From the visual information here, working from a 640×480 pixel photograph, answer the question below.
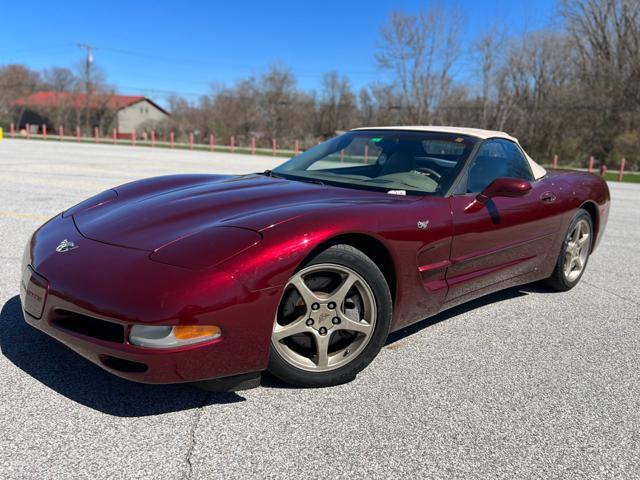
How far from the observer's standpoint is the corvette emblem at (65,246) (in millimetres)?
2553

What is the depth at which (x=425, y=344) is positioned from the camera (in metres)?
3.26

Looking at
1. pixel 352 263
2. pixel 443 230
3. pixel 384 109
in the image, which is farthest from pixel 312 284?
pixel 384 109

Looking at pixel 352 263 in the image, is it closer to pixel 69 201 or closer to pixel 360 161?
pixel 360 161

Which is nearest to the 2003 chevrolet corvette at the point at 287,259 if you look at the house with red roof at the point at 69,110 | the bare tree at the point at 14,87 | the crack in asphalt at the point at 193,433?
the crack in asphalt at the point at 193,433

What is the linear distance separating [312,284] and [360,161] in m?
1.74

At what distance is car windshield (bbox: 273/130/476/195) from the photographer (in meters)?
3.37

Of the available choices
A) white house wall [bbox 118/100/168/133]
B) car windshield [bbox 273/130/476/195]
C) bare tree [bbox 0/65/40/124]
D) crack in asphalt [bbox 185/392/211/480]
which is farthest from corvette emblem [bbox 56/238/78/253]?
white house wall [bbox 118/100/168/133]

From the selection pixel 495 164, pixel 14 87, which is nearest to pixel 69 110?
pixel 14 87

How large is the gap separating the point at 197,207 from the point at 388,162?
153cm

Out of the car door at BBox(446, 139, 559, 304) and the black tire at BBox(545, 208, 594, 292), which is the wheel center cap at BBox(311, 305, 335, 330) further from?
the black tire at BBox(545, 208, 594, 292)

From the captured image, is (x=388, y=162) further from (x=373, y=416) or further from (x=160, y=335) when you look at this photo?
(x=160, y=335)

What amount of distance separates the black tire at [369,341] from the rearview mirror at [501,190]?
2.96 feet

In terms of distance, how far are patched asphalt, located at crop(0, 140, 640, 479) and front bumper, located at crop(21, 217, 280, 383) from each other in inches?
10.6

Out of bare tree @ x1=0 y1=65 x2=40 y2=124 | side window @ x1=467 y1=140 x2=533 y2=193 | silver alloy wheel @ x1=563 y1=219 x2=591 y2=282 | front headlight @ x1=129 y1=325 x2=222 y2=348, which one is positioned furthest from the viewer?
bare tree @ x1=0 y1=65 x2=40 y2=124
